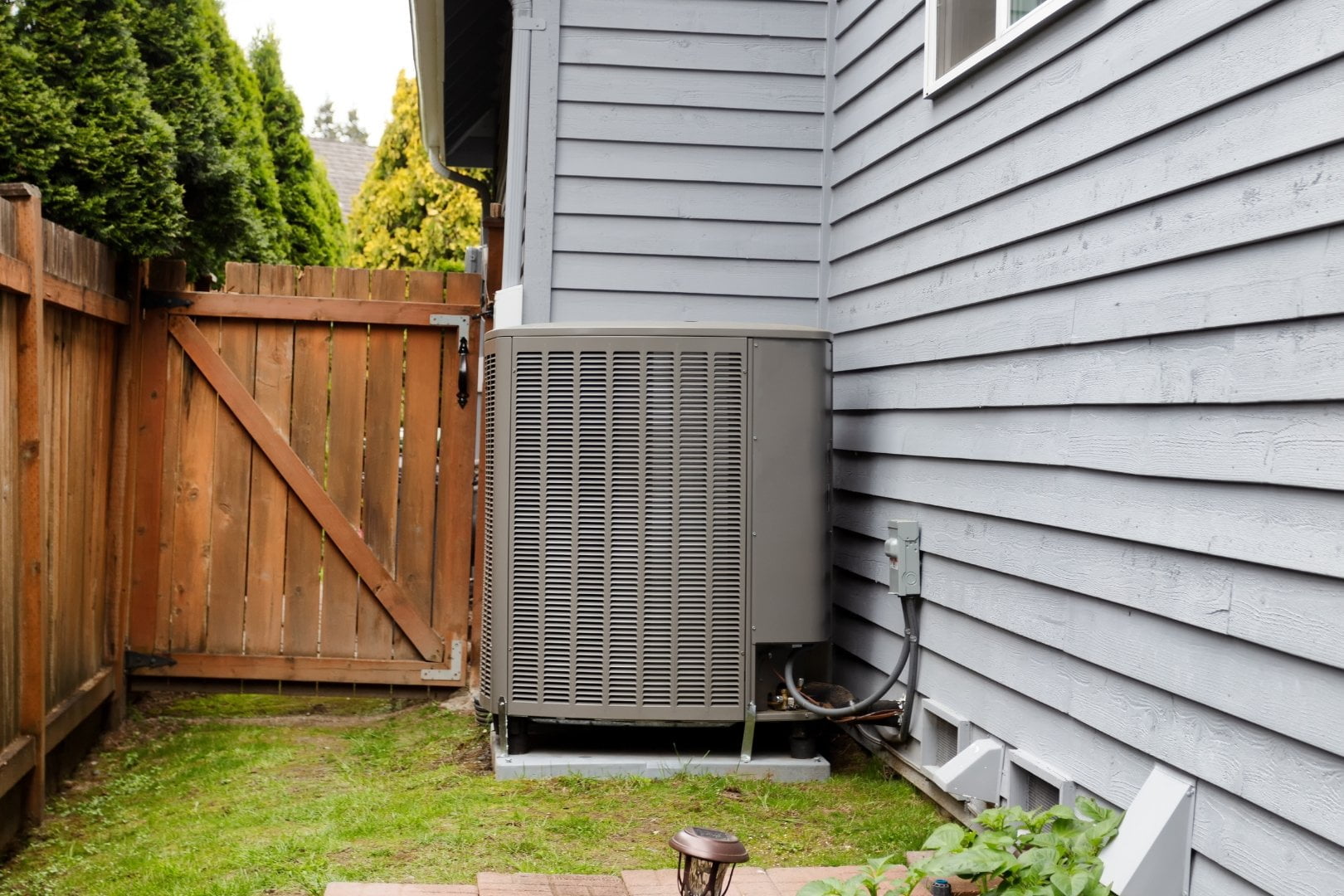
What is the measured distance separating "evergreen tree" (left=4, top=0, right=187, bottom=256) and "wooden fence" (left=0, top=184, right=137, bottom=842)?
19cm

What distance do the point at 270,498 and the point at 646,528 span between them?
2.28 m

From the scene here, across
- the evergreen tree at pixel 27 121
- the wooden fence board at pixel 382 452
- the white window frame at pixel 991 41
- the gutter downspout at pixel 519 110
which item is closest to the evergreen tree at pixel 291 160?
the wooden fence board at pixel 382 452

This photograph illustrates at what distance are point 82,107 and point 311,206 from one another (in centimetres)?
853

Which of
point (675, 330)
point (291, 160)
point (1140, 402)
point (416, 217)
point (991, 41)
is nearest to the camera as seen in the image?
point (1140, 402)

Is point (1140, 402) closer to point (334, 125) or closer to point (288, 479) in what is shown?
point (288, 479)

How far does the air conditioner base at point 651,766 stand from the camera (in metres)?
4.39

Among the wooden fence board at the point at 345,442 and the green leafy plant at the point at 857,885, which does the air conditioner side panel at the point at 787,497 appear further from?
the wooden fence board at the point at 345,442

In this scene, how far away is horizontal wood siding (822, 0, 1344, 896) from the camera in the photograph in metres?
2.25

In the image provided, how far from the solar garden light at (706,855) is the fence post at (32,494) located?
264 cm

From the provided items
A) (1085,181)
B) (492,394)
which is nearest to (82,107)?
(492,394)

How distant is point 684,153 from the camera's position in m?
5.06

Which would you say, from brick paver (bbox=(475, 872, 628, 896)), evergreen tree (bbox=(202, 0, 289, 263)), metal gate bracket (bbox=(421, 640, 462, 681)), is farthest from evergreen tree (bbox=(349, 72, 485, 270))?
brick paver (bbox=(475, 872, 628, 896))

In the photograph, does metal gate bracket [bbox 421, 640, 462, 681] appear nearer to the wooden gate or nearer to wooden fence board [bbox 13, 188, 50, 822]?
the wooden gate

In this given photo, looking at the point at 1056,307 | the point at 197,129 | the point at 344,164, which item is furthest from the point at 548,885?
the point at 344,164
